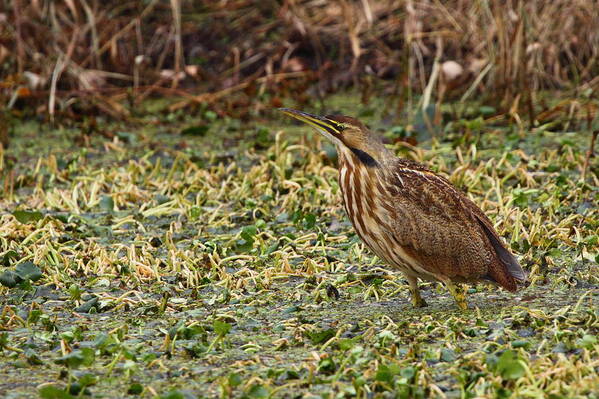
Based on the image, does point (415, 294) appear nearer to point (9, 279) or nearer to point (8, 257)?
point (9, 279)

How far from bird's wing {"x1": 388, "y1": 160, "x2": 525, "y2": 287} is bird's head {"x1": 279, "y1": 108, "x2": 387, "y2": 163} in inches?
5.1

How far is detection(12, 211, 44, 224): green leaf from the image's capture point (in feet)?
19.8

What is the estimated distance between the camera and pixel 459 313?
4781 mm

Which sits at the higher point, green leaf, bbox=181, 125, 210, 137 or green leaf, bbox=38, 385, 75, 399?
green leaf, bbox=38, 385, 75, 399

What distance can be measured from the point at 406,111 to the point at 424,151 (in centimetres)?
126

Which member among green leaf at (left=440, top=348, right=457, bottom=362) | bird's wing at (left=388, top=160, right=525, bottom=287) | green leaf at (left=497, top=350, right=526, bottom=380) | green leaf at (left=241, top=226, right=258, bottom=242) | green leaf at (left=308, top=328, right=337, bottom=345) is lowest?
green leaf at (left=241, top=226, right=258, bottom=242)

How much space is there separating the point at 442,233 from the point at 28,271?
208 centimetres

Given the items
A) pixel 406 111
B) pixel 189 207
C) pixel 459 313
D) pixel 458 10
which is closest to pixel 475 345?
pixel 459 313

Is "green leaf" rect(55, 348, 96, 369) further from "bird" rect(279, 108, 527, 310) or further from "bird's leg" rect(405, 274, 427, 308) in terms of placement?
"bird's leg" rect(405, 274, 427, 308)

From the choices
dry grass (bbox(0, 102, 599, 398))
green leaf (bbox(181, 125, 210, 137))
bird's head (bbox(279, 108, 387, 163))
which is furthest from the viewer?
green leaf (bbox(181, 125, 210, 137))

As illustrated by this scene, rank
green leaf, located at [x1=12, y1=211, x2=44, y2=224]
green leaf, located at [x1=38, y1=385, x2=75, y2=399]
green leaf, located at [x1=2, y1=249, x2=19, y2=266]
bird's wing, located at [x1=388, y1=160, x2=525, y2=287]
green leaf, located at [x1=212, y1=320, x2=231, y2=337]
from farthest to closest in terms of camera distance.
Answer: green leaf, located at [x1=12, y1=211, x2=44, y2=224], green leaf, located at [x1=2, y1=249, x2=19, y2=266], bird's wing, located at [x1=388, y1=160, x2=525, y2=287], green leaf, located at [x1=212, y1=320, x2=231, y2=337], green leaf, located at [x1=38, y1=385, x2=75, y2=399]

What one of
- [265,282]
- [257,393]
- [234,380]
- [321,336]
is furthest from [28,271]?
[257,393]

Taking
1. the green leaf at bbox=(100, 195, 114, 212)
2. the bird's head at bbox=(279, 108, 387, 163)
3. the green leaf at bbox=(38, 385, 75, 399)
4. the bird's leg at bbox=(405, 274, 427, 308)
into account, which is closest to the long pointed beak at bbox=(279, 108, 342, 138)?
the bird's head at bbox=(279, 108, 387, 163)

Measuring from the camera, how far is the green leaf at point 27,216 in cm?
603
